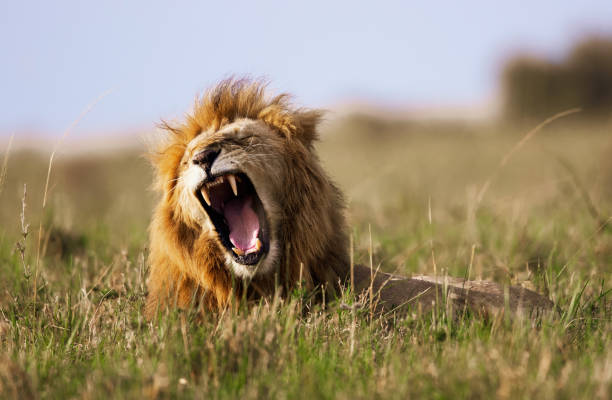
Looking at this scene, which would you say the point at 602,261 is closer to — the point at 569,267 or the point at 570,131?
the point at 569,267

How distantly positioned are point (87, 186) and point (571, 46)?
23418mm

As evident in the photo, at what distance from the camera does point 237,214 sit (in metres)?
3.58

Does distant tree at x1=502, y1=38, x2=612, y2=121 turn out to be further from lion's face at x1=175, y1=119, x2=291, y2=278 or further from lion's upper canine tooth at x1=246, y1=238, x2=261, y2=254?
lion's upper canine tooth at x1=246, y1=238, x2=261, y2=254

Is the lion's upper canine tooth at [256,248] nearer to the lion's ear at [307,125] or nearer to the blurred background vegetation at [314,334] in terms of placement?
the blurred background vegetation at [314,334]

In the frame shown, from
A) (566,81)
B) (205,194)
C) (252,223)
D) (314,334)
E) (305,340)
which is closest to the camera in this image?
(305,340)

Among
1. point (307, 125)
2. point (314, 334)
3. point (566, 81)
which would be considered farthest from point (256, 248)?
point (566, 81)

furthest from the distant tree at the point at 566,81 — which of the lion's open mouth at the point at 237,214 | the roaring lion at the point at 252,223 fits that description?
the lion's open mouth at the point at 237,214

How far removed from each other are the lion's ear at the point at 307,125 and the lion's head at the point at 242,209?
0.04 feet

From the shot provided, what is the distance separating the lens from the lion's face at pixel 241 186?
3303mm

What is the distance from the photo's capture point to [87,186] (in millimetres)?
17172

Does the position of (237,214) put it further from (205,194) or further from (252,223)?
(205,194)

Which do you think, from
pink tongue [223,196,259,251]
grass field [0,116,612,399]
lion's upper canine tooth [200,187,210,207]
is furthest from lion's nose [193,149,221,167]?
grass field [0,116,612,399]

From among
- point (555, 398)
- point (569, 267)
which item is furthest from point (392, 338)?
point (569, 267)

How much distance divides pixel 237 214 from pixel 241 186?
0.53ft
